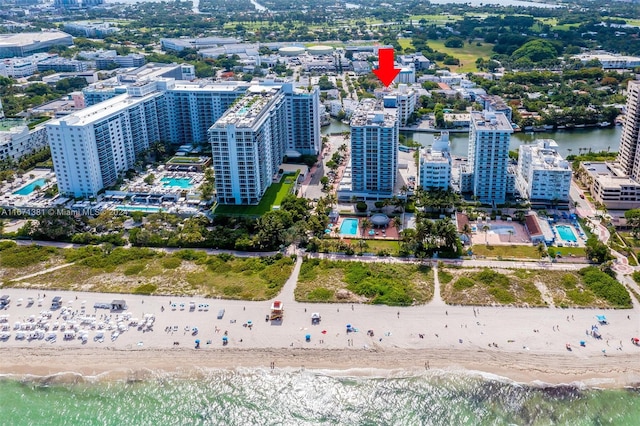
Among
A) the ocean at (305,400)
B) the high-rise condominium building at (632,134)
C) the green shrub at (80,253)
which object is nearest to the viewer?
the ocean at (305,400)

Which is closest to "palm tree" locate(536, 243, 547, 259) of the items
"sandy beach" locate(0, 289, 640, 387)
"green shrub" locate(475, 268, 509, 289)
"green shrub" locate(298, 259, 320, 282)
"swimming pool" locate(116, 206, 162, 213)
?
"green shrub" locate(475, 268, 509, 289)

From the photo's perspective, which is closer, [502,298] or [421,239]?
[502,298]

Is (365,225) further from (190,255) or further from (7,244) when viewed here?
(7,244)

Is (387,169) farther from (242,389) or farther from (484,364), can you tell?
(242,389)

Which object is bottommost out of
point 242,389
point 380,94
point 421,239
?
point 242,389

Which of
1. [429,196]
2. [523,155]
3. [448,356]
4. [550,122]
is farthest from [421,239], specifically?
[550,122]

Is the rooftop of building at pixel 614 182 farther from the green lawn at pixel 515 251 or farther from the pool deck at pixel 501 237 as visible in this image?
the green lawn at pixel 515 251

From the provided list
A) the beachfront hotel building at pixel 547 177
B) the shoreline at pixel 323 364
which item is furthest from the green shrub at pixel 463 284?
the beachfront hotel building at pixel 547 177
